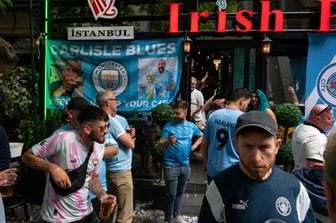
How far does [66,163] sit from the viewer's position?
299cm

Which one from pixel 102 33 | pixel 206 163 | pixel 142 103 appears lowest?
pixel 206 163

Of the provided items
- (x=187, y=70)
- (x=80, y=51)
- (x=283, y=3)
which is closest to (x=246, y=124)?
(x=187, y=70)

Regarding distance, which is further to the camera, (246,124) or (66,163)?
(66,163)

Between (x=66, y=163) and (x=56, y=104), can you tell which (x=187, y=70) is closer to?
(x=56, y=104)

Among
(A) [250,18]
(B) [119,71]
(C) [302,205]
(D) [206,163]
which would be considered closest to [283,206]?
(C) [302,205]

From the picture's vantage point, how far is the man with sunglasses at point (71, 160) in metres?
2.98

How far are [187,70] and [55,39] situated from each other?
8.94ft

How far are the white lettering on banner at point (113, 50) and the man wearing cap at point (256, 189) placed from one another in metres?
5.45

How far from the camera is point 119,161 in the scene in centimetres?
467

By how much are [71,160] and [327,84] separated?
5282 mm

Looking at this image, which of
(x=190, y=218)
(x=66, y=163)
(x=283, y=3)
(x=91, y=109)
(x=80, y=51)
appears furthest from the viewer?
(x=283, y=3)

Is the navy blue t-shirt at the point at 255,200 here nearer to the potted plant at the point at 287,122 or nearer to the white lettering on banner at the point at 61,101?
the potted plant at the point at 287,122

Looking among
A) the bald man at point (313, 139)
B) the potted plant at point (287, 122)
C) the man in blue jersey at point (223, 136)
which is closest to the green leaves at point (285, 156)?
the potted plant at point (287, 122)

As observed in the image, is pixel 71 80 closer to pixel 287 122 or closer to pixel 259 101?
pixel 259 101
